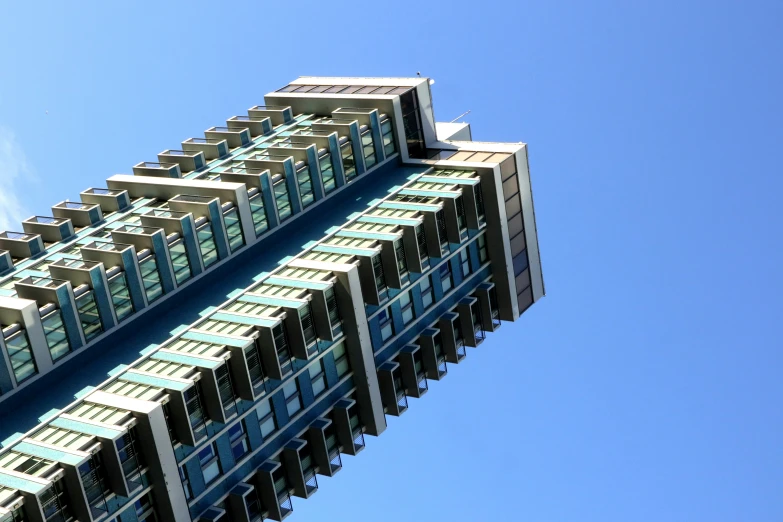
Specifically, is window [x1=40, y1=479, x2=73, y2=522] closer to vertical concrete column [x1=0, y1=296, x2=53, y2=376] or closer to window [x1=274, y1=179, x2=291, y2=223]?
vertical concrete column [x1=0, y1=296, x2=53, y2=376]

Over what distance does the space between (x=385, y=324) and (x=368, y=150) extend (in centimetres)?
1573

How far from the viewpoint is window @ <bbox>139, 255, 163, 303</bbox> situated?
2758 inches

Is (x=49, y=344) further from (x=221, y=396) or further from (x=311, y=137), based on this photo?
(x=311, y=137)

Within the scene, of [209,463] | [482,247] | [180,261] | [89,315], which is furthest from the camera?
[482,247]

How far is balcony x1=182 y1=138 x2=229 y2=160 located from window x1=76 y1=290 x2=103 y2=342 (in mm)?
22245

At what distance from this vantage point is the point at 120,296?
6881 cm

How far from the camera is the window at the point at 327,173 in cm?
8312

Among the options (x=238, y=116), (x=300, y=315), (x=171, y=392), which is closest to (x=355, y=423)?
(x=300, y=315)

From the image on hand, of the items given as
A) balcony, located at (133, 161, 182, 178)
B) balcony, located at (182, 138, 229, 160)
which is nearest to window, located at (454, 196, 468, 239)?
balcony, located at (182, 138, 229, 160)

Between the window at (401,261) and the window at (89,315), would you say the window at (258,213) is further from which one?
the window at (89,315)

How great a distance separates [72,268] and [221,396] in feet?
36.8

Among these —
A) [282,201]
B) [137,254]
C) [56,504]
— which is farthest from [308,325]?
[56,504]

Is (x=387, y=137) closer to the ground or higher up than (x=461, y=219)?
higher up

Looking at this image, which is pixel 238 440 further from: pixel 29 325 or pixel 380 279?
pixel 380 279
